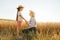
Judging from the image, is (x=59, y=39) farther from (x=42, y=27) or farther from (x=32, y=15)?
(x=42, y=27)

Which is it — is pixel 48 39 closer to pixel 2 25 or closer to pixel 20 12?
pixel 20 12

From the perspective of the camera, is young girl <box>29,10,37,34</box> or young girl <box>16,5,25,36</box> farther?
young girl <box>16,5,25,36</box>

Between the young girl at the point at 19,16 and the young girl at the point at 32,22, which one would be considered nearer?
the young girl at the point at 32,22

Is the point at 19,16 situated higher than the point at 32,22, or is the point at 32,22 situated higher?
the point at 19,16

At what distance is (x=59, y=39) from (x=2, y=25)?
3232 mm

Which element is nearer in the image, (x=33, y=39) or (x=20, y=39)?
(x=33, y=39)

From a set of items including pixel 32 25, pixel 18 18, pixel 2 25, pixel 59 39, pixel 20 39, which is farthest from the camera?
pixel 2 25

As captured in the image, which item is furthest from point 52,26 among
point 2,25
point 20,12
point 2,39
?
point 2,39

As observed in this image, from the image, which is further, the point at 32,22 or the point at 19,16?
the point at 19,16

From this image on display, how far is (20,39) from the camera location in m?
4.61

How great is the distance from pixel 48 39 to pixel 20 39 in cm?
80

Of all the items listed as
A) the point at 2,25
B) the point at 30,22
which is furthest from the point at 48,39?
the point at 2,25

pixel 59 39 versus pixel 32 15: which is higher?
pixel 32 15

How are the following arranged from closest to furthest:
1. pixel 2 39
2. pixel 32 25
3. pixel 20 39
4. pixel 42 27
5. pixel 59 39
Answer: pixel 59 39 < pixel 2 39 < pixel 20 39 < pixel 32 25 < pixel 42 27
